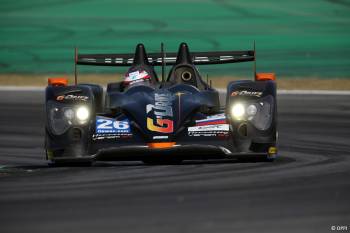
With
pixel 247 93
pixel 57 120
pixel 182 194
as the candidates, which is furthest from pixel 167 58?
pixel 182 194

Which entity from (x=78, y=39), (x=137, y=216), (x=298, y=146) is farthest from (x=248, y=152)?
(x=78, y=39)

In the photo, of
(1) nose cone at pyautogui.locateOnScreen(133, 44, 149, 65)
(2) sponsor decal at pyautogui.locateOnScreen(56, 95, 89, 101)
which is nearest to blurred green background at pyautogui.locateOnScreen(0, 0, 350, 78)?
(1) nose cone at pyautogui.locateOnScreen(133, 44, 149, 65)

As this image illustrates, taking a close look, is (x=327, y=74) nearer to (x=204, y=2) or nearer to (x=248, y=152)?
(x=204, y=2)

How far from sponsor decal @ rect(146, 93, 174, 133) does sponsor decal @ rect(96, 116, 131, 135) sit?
0.25m

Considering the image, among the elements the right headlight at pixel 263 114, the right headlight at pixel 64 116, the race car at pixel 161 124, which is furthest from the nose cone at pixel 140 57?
the right headlight at pixel 263 114

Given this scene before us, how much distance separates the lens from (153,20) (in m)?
27.5

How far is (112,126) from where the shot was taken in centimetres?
1109

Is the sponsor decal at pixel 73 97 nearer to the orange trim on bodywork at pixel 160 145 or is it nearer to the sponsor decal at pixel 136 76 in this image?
the orange trim on bodywork at pixel 160 145

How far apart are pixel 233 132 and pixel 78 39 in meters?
16.2

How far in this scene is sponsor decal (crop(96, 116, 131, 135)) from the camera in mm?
11023

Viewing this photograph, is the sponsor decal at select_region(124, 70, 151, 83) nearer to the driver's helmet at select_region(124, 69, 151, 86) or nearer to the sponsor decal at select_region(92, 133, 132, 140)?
the driver's helmet at select_region(124, 69, 151, 86)

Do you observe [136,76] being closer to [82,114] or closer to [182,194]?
[82,114]

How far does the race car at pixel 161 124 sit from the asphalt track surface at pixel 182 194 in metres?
0.19

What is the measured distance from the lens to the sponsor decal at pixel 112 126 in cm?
1102
